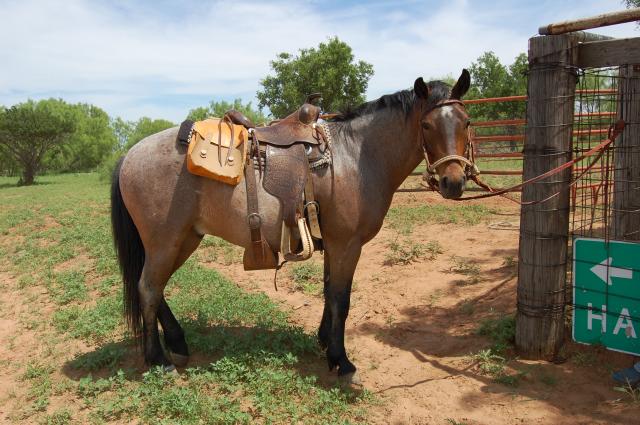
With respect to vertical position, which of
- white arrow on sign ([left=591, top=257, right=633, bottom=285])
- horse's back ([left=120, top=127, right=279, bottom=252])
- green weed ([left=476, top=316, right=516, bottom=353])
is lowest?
green weed ([left=476, top=316, right=516, bottom=353])

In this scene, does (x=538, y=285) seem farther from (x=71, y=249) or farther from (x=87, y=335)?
(x=71, y=249)

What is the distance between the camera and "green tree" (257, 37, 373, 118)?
22.4 meters

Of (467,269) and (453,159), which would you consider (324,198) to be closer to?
(453,159)

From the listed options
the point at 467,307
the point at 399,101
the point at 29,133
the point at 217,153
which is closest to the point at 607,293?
the point at 467,307

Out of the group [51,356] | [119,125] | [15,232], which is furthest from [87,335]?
[119,125]

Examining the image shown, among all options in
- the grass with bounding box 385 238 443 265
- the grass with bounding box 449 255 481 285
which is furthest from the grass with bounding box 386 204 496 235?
the grass with bounding box 449 255 481 285

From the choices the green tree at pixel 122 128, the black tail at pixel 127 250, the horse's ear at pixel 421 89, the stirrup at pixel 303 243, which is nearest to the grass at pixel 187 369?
the black tail at pixel 127 250

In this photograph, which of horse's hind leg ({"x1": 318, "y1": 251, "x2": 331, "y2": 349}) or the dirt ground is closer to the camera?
the dirt ground

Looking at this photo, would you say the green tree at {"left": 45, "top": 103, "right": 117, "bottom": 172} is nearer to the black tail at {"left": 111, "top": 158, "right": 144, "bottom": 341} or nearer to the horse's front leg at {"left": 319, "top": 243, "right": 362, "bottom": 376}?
the black tail at {"left": 111, "top": 158, "right": 144, "bottom": 341}

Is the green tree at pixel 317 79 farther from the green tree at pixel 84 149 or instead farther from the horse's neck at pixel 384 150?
the green tree at pixel 84 149

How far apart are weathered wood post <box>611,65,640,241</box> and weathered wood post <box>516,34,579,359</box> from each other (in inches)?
14.8

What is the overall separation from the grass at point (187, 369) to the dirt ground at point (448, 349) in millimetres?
320

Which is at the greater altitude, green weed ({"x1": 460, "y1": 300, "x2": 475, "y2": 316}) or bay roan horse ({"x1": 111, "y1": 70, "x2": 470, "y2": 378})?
bay roan horse ({"x1": 111, "y1": 70, "x2": 470, "y2": 378})

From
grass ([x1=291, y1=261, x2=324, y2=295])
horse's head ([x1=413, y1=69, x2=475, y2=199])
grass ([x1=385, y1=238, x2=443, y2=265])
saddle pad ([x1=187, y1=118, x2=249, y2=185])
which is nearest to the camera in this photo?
horse's head ([x1=413, y1=69, x2=475, y2=199])
